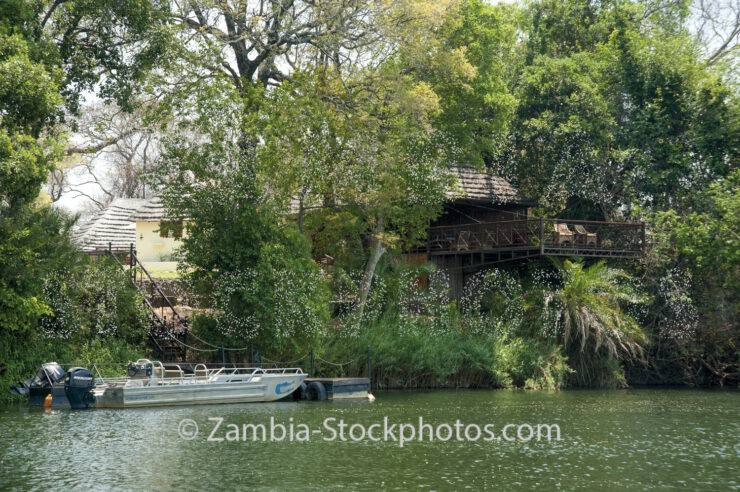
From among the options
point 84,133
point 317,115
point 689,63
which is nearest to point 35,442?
point 317,115

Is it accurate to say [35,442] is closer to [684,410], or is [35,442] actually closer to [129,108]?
[129,108]

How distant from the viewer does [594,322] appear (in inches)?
1152

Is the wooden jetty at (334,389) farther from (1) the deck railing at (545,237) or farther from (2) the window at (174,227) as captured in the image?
(1) the deck railing at (545,237)

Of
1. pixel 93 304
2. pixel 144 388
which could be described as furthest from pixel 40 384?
pixel 93 304

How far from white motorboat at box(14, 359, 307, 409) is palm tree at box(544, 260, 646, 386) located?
37.6 ft

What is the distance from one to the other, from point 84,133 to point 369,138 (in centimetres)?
1068

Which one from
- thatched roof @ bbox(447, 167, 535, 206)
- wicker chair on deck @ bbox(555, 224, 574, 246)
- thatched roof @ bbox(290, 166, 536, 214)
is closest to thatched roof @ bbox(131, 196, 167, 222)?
thatched roof @ bbox(290, 166, 536, 214)

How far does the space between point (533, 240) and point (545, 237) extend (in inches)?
19.9

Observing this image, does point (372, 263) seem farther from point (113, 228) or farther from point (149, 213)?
point (113, 228)

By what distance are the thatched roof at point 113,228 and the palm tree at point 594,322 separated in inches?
924

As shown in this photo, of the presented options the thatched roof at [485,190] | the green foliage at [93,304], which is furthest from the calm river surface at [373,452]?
the thatched roof at [485,190]

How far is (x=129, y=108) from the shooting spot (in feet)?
87.2

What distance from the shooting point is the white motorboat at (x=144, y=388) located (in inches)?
854

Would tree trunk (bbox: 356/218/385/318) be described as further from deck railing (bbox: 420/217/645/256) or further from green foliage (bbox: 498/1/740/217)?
green foliage (bbox: 498/1/740/217)
